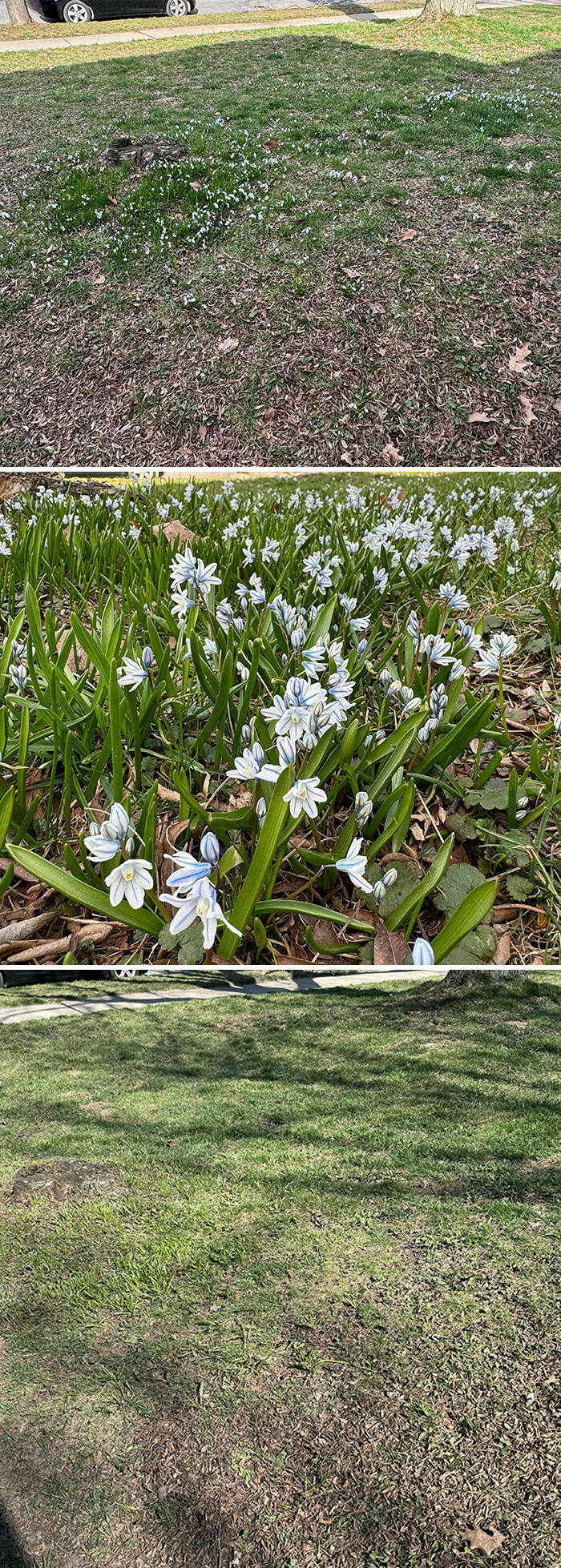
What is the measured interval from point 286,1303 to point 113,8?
1773cm

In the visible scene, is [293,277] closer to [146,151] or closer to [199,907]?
[146,151]

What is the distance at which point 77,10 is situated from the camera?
12914mm

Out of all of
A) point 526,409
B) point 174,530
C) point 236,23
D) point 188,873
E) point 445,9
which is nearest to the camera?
point 188,873

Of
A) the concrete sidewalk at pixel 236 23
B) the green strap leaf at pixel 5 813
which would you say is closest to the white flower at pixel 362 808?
the green strap leaf at pixel 5 813

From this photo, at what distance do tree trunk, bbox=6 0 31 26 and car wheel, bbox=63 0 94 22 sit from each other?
92.2 inches

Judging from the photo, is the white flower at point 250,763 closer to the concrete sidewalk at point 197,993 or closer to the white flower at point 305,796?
the white flower at point 305,796

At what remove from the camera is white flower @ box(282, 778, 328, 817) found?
4.54ft

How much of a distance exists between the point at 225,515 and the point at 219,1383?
415cm

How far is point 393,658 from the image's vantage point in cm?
253

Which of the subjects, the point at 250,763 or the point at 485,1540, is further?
the point at 250,763

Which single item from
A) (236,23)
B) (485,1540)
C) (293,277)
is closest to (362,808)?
(485,1540)

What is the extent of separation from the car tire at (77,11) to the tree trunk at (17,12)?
7.50ft

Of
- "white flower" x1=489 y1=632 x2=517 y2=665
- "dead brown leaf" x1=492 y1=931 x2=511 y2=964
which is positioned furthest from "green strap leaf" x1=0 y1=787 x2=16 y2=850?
"white flower" x1=489 y1=632 x2=517 y2=665

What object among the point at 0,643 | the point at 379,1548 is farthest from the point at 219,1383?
the point at 0,643
